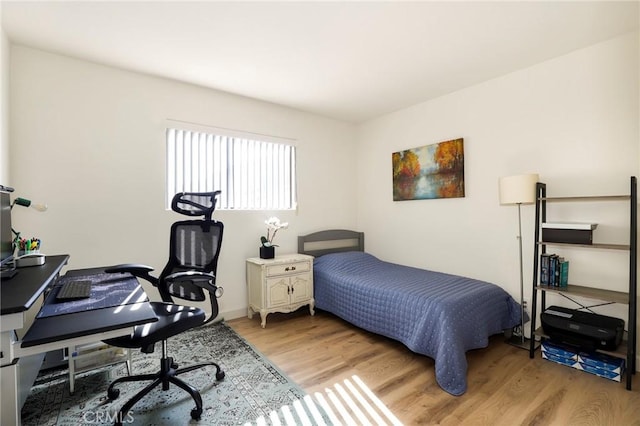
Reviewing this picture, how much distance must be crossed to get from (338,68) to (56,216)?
279 centimetres

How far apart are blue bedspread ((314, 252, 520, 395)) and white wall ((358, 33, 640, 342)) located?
427mm

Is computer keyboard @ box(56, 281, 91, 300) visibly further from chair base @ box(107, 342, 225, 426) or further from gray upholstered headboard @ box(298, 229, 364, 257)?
gray upholstered headboard @ box(298, 229, 364, 257)

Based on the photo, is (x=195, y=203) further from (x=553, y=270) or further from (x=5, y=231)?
(x=553, y=270)

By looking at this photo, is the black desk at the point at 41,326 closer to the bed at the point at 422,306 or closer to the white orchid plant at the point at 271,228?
the bed at the point at 422,306

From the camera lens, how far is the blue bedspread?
2.14m

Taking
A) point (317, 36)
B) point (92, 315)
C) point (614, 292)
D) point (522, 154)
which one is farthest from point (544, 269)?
point (92, 315)

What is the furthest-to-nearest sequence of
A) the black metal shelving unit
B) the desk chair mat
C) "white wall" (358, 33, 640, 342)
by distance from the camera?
1. "white wall" (358, 33, 640, 342)
2. the black metal shelving unit
3. the desk chair mat

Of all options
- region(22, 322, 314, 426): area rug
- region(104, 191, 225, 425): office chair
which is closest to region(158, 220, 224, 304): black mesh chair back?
region(104, 191, 225, 425): office chair

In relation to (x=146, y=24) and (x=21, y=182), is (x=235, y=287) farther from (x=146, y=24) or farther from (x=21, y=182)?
(x=146, y=24)

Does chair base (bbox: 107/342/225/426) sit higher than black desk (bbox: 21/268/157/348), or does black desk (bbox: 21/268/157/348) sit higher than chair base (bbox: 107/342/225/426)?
black desk (bbox: 21/268/157/348)

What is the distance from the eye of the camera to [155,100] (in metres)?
2.97

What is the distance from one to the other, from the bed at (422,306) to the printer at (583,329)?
0.36m

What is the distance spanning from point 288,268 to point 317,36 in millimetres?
2243

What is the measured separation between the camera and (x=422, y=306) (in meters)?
2.38
